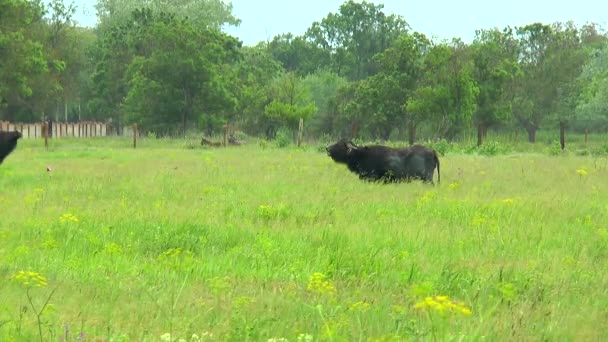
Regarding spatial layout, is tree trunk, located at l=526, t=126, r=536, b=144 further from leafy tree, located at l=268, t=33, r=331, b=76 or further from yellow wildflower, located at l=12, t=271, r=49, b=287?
yellow wildflower, located at l=12, t=271, r=49, b=287

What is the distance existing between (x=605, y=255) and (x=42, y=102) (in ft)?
195

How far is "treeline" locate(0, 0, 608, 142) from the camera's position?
44875mm

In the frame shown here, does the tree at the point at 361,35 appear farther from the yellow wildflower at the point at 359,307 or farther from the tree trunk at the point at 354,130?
the yellow wildflower at the point at 359,307

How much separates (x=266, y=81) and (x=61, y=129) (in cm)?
1991

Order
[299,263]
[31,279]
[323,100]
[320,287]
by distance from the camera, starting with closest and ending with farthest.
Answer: [31,279] → [320,287] → [299,263] → [323,100]

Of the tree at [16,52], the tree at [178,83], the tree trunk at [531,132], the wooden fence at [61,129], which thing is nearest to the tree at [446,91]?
the tree at [178,83]

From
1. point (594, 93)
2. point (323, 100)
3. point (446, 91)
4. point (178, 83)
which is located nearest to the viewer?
point (446, 91)

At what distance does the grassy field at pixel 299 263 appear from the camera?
184 inches

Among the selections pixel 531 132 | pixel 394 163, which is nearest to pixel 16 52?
pixel 394 163

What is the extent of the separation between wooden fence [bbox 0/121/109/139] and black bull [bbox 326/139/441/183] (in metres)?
41.4

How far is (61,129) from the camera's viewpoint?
60000mm

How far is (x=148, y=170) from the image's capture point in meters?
18.4

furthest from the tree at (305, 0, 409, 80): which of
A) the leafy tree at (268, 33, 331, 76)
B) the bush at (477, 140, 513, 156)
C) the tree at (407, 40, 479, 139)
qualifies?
the bush at (477, 140, 513, 156)

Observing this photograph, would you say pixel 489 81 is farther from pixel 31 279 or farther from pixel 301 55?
pixel 301 55
